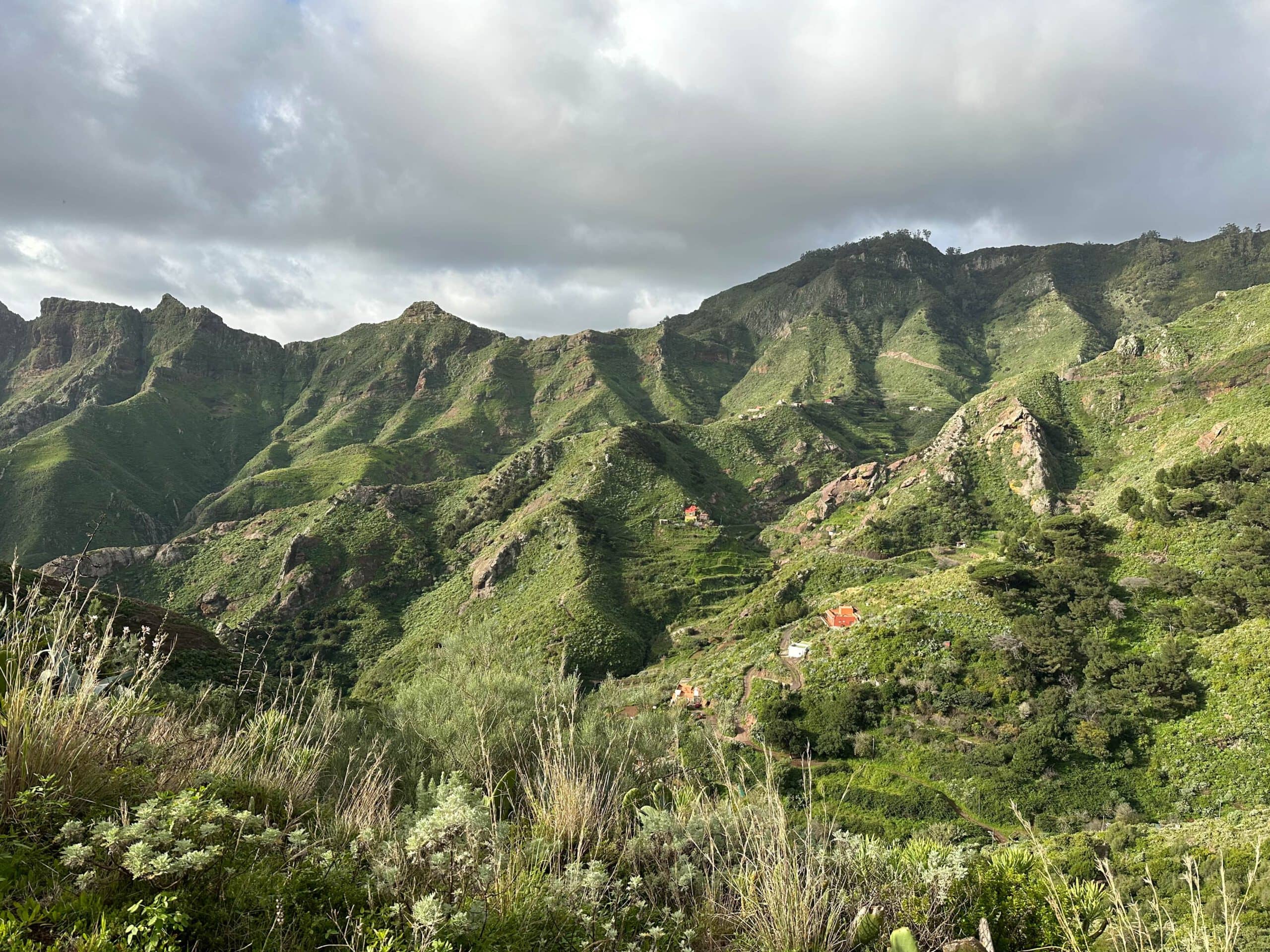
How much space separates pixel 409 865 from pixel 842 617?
4650 cm

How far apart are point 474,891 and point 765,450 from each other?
357 feet

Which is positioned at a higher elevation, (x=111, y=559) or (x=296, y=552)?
(x=296, y=552)

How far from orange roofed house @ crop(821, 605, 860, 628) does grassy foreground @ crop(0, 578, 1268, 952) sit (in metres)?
39.8

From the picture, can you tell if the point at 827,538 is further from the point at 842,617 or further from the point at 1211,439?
the point at 1211,439

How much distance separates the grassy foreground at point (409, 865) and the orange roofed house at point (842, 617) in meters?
39.8

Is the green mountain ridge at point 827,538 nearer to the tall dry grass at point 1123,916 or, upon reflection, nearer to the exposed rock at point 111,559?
the exposed rock at point 111,559

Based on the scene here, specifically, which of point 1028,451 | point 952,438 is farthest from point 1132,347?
point 1028,451

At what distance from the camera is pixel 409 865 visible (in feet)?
12.8

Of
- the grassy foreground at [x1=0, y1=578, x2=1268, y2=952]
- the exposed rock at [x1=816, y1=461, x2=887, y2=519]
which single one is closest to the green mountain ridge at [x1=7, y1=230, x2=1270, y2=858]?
the exposed rock at [x1=816, y1=461, x2=887, y2=519]

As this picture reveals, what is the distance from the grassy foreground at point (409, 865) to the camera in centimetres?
302

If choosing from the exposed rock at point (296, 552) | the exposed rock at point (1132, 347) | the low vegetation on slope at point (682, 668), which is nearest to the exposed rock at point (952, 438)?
the low vegetation on slope at point (682, 668)

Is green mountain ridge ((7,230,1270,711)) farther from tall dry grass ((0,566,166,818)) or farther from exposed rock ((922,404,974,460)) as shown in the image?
tall dry grass ((0,566,166,818))

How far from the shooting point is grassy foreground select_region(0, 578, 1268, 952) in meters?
3.02

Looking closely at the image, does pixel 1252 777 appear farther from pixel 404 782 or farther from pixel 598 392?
pixel 598 392
